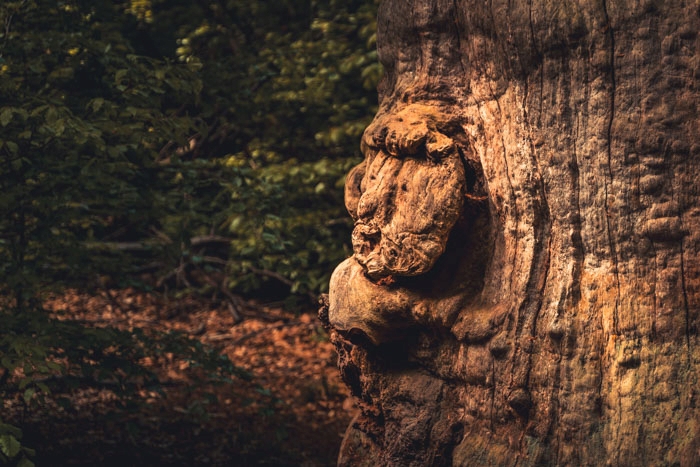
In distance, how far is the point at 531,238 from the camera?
8.48ft

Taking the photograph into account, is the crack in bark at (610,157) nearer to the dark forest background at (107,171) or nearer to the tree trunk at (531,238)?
the tree trunk at (531,238)

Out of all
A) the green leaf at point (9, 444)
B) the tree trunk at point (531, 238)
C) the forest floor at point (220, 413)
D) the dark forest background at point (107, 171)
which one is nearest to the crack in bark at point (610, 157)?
the tree trunk at point (531, 238)

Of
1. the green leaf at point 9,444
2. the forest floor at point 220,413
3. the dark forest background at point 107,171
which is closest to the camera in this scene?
the green leaf at point 9,444

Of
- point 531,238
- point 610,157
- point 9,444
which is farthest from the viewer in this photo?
point 9,444

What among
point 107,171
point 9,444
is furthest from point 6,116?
point 9,444

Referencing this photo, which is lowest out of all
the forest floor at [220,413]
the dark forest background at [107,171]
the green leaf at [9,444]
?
the forest floor at [220,413]

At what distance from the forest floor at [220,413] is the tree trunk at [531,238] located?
1923 millimetres

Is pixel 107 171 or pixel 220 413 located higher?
pixel 107 171

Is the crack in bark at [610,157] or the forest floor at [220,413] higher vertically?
the crack in bark at [610,157]

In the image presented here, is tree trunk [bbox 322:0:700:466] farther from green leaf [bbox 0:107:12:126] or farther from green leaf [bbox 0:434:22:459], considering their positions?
green leaf [bbox 0:107:12:126]

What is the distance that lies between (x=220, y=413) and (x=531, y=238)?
3997mm

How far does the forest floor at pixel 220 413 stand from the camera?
512 cm

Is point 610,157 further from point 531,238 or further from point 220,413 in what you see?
point 220,413

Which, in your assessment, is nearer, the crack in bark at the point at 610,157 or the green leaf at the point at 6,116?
the crack in bark at the point at 610,157
